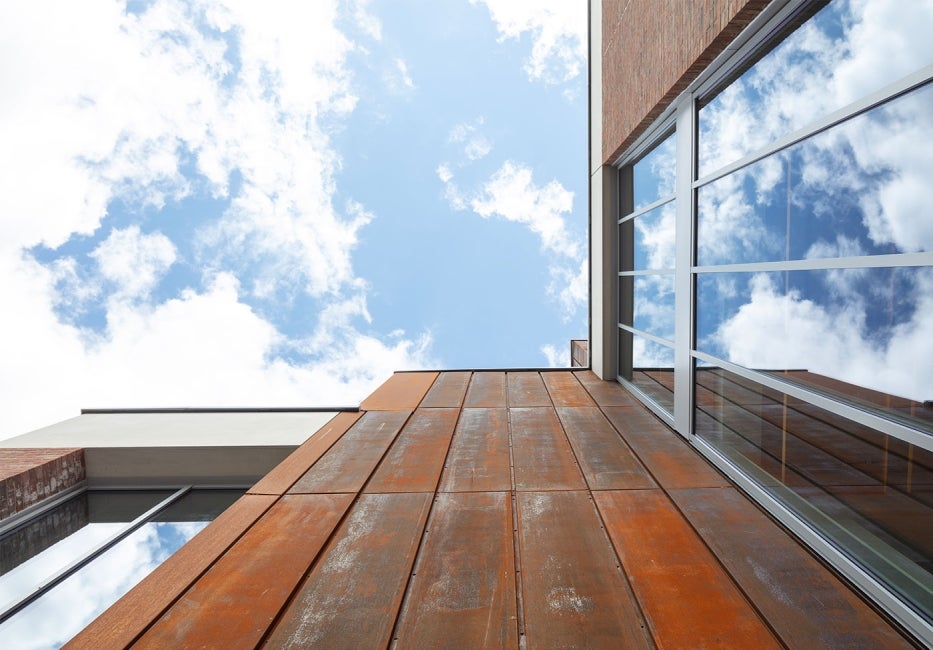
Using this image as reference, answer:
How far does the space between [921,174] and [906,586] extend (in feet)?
5.09

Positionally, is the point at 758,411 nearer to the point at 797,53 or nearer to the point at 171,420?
the point at 797,53

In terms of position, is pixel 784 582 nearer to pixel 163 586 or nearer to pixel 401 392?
pixel 163 586

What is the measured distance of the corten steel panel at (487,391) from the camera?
18.2ft

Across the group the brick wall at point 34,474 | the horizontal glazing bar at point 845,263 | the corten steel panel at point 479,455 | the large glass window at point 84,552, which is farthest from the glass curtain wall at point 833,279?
the brick wall at point 34,474

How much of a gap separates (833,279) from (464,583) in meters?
2.09

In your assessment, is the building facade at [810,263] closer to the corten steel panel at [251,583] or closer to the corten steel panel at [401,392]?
the corten steel panel at [251,583]

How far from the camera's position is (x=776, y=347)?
9.71 ft

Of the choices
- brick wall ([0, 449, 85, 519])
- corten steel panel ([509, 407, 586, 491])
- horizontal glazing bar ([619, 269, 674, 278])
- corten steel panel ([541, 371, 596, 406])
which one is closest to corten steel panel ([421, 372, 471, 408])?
corten steel panel ([509, 407, 586, 491])

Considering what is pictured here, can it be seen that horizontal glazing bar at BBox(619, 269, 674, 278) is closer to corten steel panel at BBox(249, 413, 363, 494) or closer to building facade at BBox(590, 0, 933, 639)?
building facade at BBox(590, 0, 933, 639)

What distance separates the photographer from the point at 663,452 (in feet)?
13.1

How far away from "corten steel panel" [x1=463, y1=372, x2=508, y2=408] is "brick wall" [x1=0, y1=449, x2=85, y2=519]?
3400mm

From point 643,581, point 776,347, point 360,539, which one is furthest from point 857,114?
point 360,539

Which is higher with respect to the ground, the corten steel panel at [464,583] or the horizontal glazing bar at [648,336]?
the horizontal glazing bar at [648,336]

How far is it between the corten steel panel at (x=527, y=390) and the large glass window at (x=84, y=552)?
2.76m
